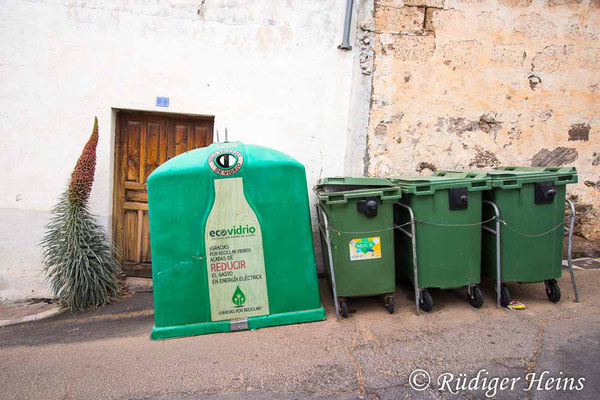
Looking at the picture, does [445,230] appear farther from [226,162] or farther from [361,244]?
[226,162]

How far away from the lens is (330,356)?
2865 mm

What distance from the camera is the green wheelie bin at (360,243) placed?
3400mm

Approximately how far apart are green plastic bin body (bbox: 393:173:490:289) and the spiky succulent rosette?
3433 mm

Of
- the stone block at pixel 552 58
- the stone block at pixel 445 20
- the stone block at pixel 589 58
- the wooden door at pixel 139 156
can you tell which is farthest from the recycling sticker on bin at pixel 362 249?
the stone block at pixel 589 58

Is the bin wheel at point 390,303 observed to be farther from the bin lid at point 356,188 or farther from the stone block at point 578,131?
the stone block at point 578,131

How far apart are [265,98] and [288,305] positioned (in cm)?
264

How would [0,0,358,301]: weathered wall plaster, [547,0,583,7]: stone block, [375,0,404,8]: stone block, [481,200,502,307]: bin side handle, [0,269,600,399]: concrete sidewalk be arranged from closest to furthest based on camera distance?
1. [0,269,600,399]: concrete sidewalk
2. [481,200,502,307]: bin side handle
3. [0,0,358,301]: weathered wall plaster
4. [375,0,404,8]: stone block
5. [547,0,583,7]: stone block

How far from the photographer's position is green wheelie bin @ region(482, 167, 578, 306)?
3.47 m

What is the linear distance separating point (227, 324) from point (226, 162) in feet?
4.66

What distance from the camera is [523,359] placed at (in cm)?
273

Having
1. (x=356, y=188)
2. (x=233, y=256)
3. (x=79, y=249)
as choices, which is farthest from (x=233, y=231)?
(x=79, y=249)

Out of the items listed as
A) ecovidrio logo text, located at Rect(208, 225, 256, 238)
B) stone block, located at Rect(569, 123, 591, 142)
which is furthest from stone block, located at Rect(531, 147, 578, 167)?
ecovidrio logo text, located at Rect(208, 225, 256, 238)

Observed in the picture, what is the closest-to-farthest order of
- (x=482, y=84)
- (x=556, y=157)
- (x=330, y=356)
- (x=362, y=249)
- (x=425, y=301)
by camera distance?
(x=330, y=356) → (x=362, y=249) → (x=425, y=301) → (x=482, y=84) → (x=556, y=157)

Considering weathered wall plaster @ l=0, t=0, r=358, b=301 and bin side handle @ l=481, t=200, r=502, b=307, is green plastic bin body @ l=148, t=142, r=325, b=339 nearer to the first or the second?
weathered wall plaster @ l=0, t=0, r=358, b=301
